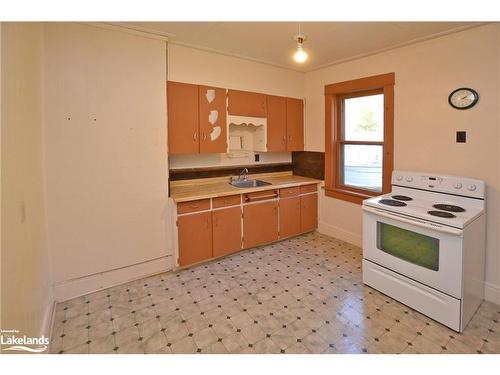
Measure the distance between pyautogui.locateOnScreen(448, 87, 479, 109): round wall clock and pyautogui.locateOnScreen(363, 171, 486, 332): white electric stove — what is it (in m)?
0.67

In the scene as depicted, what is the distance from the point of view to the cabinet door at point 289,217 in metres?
3.83

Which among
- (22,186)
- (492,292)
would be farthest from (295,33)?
(492,292)

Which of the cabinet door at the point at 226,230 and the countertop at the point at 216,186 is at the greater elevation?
the countertop at the point at 216,186

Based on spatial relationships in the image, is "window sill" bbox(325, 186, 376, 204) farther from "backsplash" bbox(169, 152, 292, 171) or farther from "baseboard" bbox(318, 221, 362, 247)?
"backsplash" bbox(169, 152, 292, 171)

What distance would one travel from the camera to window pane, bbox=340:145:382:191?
11.7ft

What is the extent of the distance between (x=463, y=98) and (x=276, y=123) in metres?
2.09

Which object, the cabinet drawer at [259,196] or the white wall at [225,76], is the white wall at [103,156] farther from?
the cabinet drawer at [259,196]

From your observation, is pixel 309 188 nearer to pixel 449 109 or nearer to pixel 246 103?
pixel 246 103

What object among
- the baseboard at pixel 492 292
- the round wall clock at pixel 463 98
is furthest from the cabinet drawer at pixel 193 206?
the baseboard at pixel 492 292

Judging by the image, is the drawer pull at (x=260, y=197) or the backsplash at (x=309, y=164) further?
the backsplash at (x=309, y=164)

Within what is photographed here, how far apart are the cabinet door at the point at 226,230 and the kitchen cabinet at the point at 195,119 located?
2.49 feet

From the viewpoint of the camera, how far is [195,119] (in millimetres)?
3176

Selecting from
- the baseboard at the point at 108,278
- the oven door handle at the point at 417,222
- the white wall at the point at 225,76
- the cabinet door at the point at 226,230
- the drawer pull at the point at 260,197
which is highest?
the white wall at the point at 225,76

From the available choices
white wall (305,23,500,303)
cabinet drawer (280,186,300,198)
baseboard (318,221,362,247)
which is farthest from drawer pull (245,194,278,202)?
white wall (305,23,500,303)
